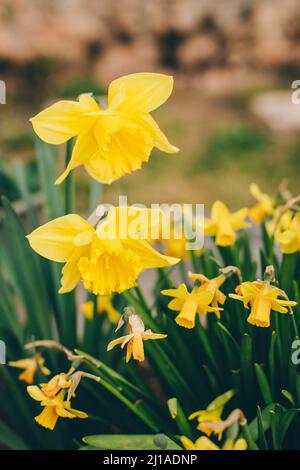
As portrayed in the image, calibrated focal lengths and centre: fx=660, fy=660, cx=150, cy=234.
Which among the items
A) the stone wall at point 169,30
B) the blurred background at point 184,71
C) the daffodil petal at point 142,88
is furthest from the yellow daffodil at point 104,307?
the stone wall at point 169,30

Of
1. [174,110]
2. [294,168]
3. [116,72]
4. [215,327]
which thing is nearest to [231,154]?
[294,168]

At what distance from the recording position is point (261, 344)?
120 centimetres

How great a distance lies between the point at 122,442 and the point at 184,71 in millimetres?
3871

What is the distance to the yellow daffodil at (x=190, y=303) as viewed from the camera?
1066mm

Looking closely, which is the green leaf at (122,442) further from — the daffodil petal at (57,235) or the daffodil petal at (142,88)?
the daffodil petal at (142,88)

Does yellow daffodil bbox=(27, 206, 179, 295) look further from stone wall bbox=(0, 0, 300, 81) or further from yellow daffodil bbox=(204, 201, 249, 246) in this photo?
stone wall bbox=(0, 0, 300, 81)

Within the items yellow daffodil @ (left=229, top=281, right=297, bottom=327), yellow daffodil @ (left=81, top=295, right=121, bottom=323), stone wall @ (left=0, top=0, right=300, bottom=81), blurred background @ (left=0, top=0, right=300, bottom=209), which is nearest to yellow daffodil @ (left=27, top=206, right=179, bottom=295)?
yellow daffodil @ (left=229, top=281, right=297, bottom=327)

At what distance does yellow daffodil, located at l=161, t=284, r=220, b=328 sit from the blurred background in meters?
2.36

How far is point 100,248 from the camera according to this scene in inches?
40.3

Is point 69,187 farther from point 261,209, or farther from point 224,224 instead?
point 261,209

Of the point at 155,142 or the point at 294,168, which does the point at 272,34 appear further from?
the point at 155,142

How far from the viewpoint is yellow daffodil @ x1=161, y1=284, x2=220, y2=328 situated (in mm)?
1066

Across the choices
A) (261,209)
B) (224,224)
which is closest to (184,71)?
(261,209)

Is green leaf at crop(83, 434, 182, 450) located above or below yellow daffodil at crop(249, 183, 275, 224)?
below
